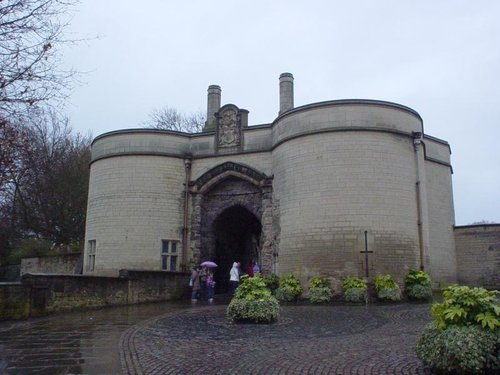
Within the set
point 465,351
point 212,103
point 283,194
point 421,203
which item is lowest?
point 465,351

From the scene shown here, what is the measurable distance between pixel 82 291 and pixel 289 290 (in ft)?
21.9

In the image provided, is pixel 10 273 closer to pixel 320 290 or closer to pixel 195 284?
pixel 195 284

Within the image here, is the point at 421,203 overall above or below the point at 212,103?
below

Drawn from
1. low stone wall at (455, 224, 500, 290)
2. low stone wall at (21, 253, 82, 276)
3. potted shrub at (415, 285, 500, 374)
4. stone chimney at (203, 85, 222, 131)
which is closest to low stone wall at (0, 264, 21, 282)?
low stone wall at (21, 253, 82, 276)

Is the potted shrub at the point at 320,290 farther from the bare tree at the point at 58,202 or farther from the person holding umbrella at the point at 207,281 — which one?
the bare tree at the point at 58,202

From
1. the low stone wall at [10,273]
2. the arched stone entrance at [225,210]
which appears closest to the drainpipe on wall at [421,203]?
the arched stone entrance at [225,210]

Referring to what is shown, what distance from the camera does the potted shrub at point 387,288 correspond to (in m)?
15.4

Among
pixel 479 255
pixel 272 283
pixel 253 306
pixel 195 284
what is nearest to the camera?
pixel 253 306

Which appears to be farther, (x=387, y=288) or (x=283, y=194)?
(x=283, y=194)

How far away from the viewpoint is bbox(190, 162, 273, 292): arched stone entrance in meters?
19.8

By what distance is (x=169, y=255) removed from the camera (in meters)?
20.7

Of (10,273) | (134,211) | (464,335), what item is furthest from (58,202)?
(464,335)

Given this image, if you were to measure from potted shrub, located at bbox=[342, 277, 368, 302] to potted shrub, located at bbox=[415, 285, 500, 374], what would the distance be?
9.35 metres

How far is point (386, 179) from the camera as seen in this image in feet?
55.7
